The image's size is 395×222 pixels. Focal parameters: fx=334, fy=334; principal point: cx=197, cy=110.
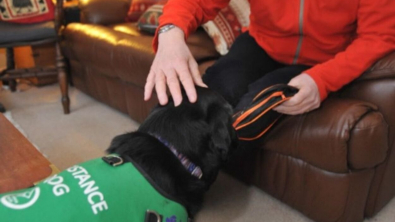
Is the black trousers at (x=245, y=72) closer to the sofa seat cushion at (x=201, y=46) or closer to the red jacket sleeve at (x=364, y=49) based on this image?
the red jacket sleeve at (x=364, y=49)

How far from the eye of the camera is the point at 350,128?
0.85m

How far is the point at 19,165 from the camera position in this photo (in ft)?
2.71

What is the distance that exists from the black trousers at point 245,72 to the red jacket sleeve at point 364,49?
0.43ft

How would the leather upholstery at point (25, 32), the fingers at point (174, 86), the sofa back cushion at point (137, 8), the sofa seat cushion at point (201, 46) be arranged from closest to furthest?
the fingers at point (174, 86) → the sofa seat cushion at point (201, 46) → the leather upholstery at point (25, 32) → the sofa back cushion at point (137, 8)

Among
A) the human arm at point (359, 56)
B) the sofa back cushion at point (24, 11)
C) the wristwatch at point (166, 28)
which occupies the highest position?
the wristwatch at point (166, 28)

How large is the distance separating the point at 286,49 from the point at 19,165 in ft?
2.71

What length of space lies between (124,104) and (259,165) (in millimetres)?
952

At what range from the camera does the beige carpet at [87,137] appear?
1.14 m

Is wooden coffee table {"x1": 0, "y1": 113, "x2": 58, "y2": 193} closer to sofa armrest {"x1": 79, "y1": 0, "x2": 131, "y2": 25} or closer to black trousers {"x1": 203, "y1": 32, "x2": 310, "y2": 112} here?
black trousers {"x1": 203, "y1": 32, "x2": 310, "y2": 112}

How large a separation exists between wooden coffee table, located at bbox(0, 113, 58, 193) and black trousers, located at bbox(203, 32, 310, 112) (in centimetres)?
53

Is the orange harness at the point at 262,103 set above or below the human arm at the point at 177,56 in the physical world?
below

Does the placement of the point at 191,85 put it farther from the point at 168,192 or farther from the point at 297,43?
the point at 297,43

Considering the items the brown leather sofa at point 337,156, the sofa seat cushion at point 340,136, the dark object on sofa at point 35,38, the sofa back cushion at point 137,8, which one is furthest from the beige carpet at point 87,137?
the sofa back cushion at point 137,8

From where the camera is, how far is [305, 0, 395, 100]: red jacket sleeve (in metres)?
0.86
